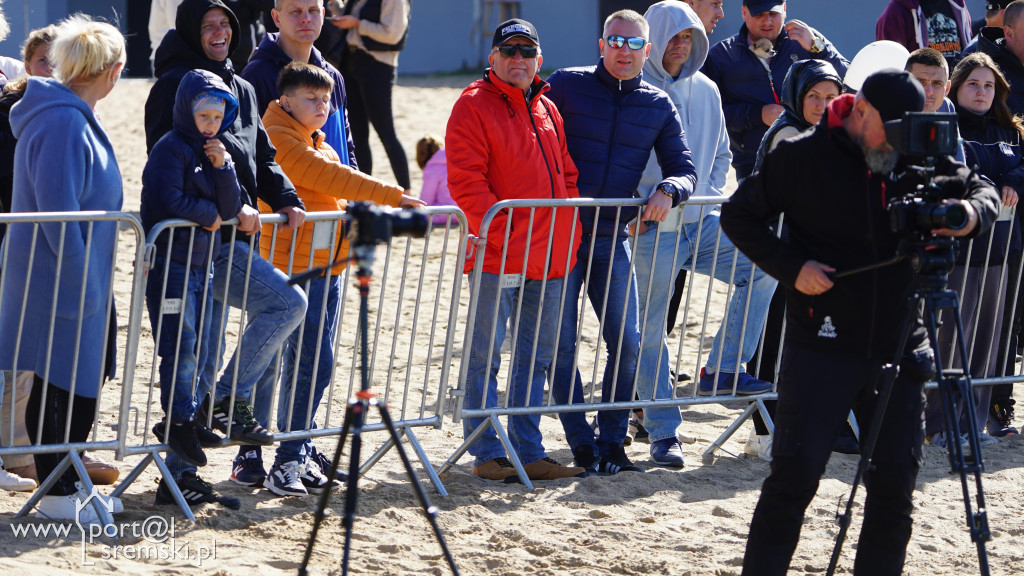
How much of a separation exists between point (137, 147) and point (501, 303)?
31.0 ft

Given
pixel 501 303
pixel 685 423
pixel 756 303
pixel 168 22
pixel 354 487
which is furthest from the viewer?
pixel 168 22

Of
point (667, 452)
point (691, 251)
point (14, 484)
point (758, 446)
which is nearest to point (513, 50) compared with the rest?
point (691, 251)

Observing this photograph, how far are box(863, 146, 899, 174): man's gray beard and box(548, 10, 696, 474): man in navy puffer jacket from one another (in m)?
1.87

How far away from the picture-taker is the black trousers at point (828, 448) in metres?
4.03

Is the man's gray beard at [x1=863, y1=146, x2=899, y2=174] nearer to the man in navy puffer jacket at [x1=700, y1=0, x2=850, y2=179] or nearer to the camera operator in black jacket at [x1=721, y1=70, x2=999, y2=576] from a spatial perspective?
the camera operator in black jacket at [x1=721, y1=70, x2=999, y2=576]

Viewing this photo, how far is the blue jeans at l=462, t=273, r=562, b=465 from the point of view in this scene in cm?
578

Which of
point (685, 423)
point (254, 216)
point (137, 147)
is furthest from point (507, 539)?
Result: point (137, 147)

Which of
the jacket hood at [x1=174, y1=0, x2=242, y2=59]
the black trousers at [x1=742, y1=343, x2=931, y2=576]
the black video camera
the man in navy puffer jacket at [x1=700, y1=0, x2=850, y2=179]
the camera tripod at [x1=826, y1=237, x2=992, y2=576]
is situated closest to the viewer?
the black video camera

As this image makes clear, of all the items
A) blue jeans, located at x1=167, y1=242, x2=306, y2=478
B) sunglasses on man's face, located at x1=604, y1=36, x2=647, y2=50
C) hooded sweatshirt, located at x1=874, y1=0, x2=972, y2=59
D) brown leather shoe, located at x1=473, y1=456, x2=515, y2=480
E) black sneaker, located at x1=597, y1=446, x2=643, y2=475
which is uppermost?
hooded sweatshirt, located at x1=874, y1=0, x2=972, y2=59

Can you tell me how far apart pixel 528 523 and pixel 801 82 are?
2.43 metres

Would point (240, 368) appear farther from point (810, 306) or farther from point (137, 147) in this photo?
point (137, 147)

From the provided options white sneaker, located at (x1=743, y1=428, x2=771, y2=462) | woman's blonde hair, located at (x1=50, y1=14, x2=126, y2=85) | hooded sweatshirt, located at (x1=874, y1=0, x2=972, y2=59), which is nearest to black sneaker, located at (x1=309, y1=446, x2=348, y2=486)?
woman's blonde hair, located at (x1=50, y1=14, x2=126, y2=85)

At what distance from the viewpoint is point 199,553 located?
15.5 feet

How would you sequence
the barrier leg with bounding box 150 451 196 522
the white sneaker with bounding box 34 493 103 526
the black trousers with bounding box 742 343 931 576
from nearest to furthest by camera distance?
the black trousers with bounding box 742 343 931 576
the white sneaker with bounding box 34 493 103 526
the barrier leg with bounding box 150 451 196 522
